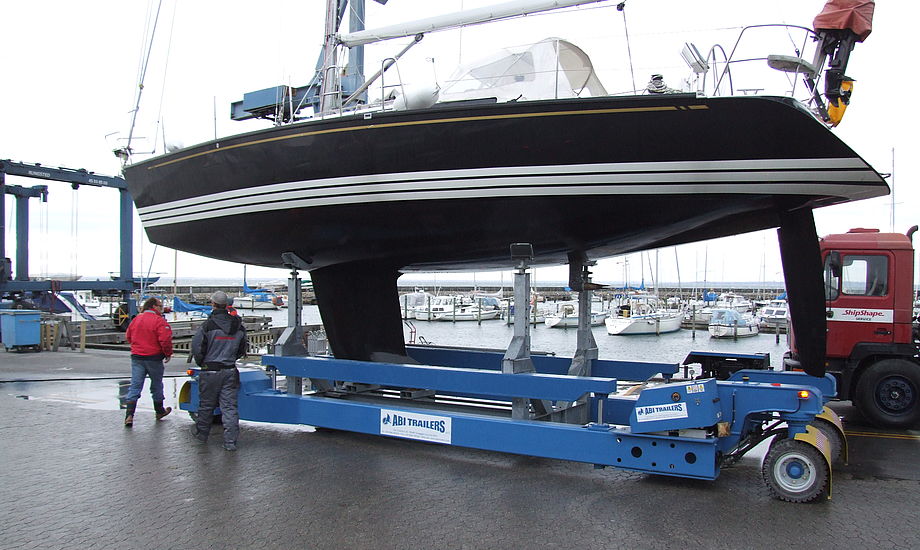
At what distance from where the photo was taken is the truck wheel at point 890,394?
256 inches

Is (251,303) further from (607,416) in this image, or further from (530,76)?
(530,76)

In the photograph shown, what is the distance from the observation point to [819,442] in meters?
4.21

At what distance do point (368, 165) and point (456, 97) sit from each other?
920mm

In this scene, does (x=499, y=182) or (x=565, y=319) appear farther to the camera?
(x=565, y=319)

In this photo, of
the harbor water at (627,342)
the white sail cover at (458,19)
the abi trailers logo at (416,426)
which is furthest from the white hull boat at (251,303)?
the abi trailers logo at (416,426)

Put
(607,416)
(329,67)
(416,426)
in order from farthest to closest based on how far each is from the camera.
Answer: (329,67), (607,416), (416,426)

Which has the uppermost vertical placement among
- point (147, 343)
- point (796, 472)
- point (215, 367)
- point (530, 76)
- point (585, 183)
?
point (530, 76)

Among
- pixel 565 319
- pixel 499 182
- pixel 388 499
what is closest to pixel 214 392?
pixel 388 499

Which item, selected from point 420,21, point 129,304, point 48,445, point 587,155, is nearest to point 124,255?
point 129,304

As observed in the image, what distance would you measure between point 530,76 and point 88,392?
23.8 feet

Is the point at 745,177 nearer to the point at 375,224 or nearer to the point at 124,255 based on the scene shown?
Answer: the point at 375,224

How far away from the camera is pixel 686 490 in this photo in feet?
14.4

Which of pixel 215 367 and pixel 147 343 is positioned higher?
pixel 147 343

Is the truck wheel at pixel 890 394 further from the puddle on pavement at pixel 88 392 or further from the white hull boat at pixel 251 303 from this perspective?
the white hull boat at pixel 251 303
